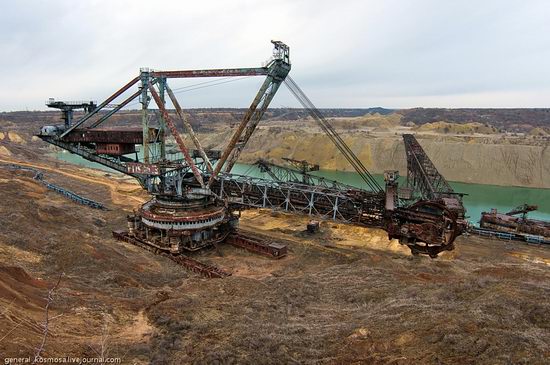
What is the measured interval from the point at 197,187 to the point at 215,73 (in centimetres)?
732

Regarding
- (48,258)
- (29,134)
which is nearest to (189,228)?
(48,258)

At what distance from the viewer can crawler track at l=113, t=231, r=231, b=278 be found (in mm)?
19359

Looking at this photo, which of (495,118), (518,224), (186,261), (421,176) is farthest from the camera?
(495,118)

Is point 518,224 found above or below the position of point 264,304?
below

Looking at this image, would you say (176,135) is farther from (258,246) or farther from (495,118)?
(495,118)

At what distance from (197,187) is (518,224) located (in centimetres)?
2422

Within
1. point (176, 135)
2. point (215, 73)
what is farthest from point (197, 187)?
point (215, 73)

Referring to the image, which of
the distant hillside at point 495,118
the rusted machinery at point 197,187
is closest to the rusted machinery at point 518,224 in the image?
the rusted machinery at point 197,187

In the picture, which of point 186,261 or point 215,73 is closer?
point 186,261

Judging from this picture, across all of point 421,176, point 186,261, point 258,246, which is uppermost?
point 421,176

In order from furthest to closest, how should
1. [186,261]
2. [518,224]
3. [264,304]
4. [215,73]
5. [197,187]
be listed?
[518,224], [197,187], [215,73], [186,261], [264,304]

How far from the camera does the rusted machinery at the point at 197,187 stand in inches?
846

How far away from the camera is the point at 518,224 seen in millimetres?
Result: 29656

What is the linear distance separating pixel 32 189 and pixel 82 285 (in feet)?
74.2
